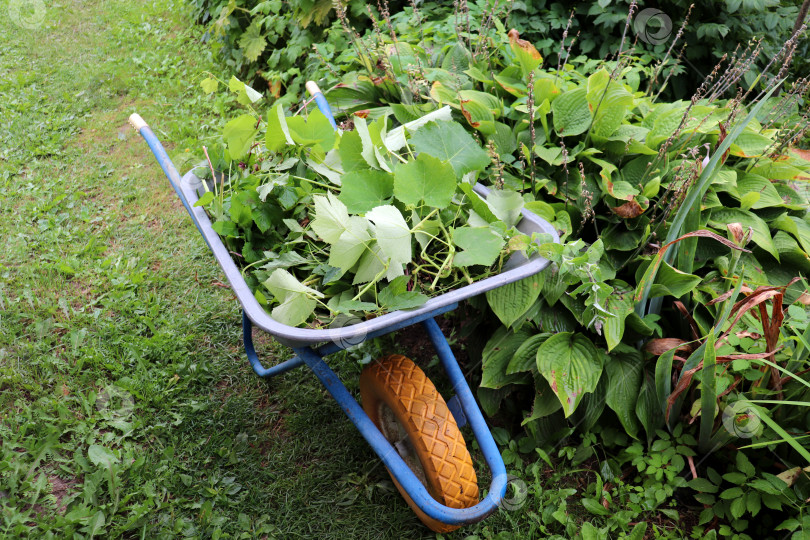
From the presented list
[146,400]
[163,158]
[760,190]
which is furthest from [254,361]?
[760,190]

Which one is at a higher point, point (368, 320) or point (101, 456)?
point (368, 320)

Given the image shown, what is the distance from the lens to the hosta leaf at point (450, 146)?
134 centimetres

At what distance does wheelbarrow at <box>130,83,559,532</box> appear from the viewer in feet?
3.62

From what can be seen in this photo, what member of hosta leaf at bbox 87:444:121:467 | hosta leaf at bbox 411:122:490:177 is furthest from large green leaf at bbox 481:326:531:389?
hosta leaf at bbox 87:444:121:467

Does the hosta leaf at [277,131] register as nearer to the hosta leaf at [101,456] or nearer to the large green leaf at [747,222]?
the hosta leaf at [101,456]

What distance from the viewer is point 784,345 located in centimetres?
150

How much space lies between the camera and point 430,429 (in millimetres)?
1390

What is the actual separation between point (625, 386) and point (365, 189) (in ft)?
3.29

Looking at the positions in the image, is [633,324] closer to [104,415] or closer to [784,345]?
[784,345]

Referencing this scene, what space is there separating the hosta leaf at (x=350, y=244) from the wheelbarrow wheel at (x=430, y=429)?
44 cm

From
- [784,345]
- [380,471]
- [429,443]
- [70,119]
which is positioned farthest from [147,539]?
[70,119]

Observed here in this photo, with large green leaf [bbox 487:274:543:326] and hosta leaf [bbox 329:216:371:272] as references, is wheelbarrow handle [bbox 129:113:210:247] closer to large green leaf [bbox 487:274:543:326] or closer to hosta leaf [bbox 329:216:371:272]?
hosta leaf [bbox 329:216:371:272]

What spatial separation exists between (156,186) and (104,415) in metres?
1.61

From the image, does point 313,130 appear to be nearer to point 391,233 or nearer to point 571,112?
point 391,233
